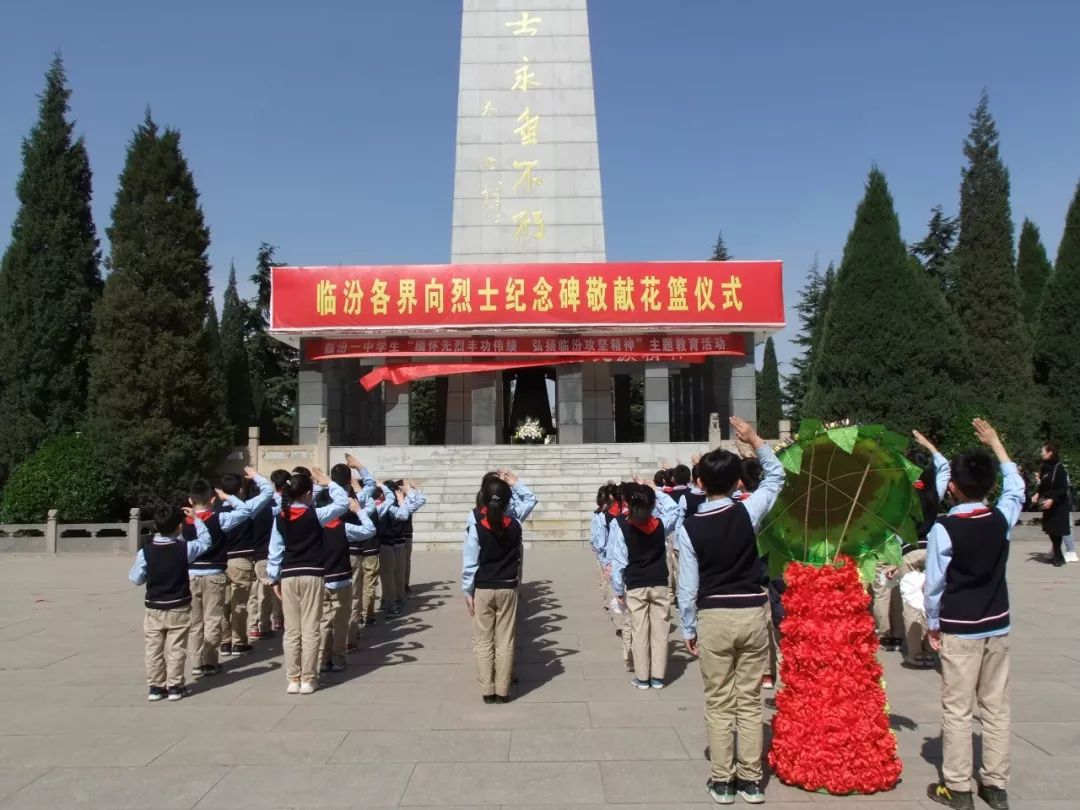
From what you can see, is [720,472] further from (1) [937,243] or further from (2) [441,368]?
(1) [937,243]

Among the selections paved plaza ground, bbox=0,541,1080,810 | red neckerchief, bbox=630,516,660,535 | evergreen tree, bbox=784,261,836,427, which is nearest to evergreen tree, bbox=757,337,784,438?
evergreen tree, bbox=784,261,836,427

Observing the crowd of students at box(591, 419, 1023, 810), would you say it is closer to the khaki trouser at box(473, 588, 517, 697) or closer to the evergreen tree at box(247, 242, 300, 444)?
the khaki trouser at box(473, 588, 517, 697)

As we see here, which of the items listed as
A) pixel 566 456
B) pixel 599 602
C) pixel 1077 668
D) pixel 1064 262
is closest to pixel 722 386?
pixel 566 456

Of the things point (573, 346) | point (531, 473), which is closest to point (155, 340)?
point (531, 473)

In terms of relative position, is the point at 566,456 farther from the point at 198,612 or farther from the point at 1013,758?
the point at 1013,758

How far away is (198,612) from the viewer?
6.58 m

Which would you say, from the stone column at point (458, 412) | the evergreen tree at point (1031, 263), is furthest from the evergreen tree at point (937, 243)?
the stone column at point (458, 412)

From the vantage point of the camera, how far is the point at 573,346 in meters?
22.1

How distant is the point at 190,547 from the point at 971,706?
525 cm

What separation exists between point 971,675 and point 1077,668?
3242 millimetres

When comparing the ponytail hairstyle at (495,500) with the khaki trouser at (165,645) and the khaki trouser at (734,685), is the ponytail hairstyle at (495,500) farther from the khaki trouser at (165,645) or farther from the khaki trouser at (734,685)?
the khaki trouser at (165,645)

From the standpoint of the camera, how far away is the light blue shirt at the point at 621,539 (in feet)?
20.4

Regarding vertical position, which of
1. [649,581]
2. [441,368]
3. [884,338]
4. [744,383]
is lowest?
[649,581]

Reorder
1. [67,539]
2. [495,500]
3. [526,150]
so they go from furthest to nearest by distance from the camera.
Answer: [526,150] → [67,539] → [495,500]
